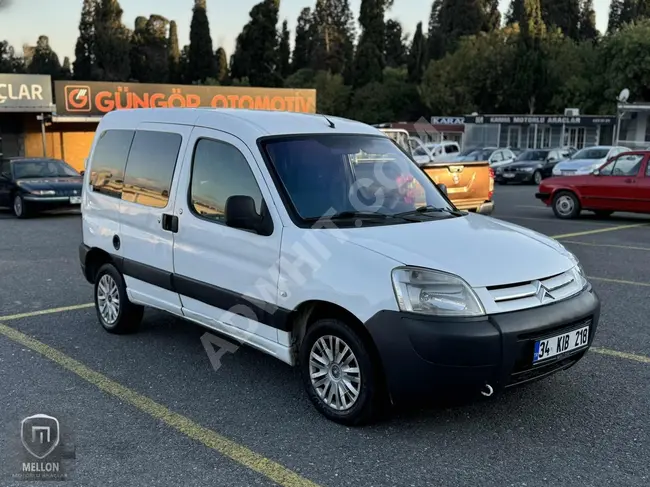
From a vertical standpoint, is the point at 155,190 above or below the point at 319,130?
below

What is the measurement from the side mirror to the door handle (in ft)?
2.76

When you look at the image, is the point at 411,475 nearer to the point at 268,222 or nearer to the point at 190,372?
the point at 268,222

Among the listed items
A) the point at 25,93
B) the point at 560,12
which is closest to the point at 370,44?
the point at 560,12

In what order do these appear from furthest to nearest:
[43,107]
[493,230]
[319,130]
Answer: [43,107] < [319,130] < [493,230]

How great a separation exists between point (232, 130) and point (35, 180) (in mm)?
12844

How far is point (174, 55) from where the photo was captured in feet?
244

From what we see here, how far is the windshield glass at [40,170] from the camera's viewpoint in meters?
16.2

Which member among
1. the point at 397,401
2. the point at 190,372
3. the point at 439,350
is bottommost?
the point at 190,372

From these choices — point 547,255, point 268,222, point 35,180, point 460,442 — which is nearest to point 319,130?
point 268,222

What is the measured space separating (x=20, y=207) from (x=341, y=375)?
44.5 ft

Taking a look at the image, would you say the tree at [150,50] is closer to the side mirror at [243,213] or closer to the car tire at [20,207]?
the car tire at [20,207]

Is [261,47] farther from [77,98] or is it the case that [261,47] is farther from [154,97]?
[77,98]

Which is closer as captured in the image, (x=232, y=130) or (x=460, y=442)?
(x=460, y=442)

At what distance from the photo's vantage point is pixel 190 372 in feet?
16.4
